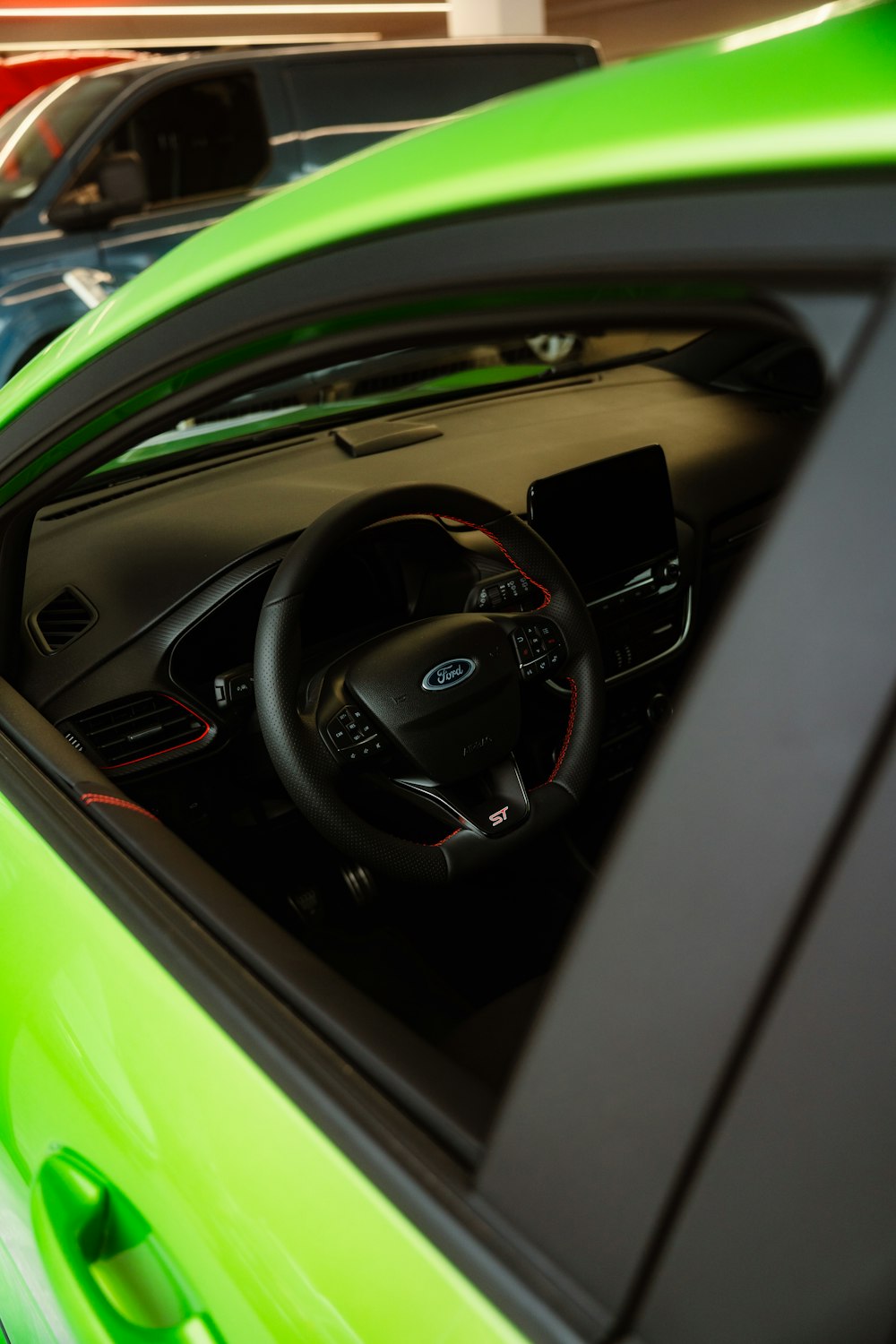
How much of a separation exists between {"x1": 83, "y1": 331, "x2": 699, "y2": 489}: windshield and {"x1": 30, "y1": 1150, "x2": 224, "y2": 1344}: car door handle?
4.26 ft

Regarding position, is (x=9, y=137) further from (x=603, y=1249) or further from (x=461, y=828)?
(x=603, y=1249)

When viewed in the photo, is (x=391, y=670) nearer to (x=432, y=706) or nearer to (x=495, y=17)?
(x=432, y=706)

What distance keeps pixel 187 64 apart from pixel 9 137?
0.96 m

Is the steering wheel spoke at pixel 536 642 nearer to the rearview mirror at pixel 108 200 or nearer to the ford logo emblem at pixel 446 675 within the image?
the ford logo emblem at pixel 446 675

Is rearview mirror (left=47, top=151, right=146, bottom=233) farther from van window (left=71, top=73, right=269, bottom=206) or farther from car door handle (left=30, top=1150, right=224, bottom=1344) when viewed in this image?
car door handle (left=30, top=1150, right=224, bottom=1344)

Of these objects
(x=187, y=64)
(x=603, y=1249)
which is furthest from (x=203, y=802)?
(x=187, y=64)

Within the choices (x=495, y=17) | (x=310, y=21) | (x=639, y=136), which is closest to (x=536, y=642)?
(x=639, y=136)

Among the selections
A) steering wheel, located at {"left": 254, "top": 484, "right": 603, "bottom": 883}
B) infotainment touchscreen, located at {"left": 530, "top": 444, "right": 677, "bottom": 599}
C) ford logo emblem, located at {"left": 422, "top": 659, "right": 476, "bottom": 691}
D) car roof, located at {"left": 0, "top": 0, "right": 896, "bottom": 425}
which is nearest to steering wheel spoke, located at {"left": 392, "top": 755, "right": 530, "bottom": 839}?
steering wheel, located at {"left": 254, "top": 484, "right": 603, "bottom": 883}

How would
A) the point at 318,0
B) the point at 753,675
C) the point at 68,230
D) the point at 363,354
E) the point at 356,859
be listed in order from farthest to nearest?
1. the point at 318,0
2. the point at 68,230
3. the point at 356,859
4. the point at 363,354
5. the point at 753,675

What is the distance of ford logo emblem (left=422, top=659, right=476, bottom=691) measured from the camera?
148 centimetres

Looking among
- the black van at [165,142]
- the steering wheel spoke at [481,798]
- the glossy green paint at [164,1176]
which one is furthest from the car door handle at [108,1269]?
the black van at [165,142]

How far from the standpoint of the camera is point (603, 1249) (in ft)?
1.77

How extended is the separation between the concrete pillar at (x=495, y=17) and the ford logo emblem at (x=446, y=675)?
866 centimetres

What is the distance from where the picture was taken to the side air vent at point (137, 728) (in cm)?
152
